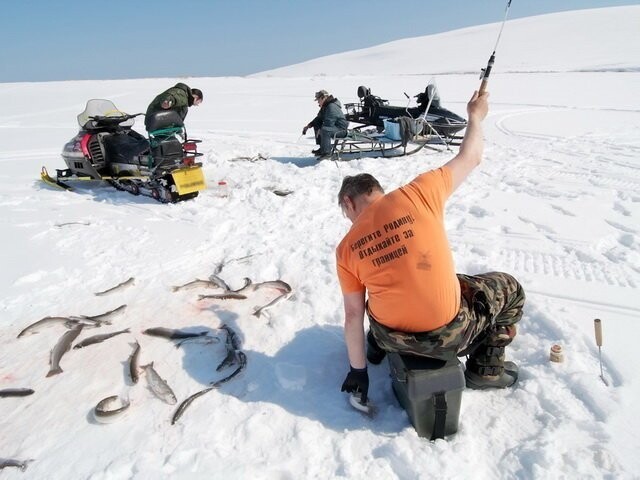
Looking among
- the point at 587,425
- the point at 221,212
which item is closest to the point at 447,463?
the point at 587,425

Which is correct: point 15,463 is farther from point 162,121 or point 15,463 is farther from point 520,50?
point 520,50

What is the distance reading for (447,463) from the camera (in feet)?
7.51

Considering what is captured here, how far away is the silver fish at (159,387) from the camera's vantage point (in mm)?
2846

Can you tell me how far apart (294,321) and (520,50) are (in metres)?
51.6

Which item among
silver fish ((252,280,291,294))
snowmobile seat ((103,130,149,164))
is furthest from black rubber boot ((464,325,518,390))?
snowmobile seat ((103,130,149,164))

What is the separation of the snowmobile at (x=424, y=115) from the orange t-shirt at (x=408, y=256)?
23.9ft

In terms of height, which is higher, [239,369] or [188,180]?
[188,180]

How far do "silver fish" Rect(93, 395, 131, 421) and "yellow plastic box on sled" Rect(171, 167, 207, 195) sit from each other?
12.6 ft

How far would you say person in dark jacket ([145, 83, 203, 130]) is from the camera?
6.33 metres

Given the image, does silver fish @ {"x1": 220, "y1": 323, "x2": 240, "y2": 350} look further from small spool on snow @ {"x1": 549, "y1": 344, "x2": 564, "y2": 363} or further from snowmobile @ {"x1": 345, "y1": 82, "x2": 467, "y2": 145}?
snowmobile @ {"x1": 345, "y1": 82, "x2": 467, "y2": 145}

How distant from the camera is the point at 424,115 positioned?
960 centimetres

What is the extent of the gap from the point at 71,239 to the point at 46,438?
10.3 feet

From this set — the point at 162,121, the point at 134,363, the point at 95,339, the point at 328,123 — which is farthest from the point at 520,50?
the point at 134,363

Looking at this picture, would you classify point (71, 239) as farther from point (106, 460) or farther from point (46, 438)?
point (106, 460)
